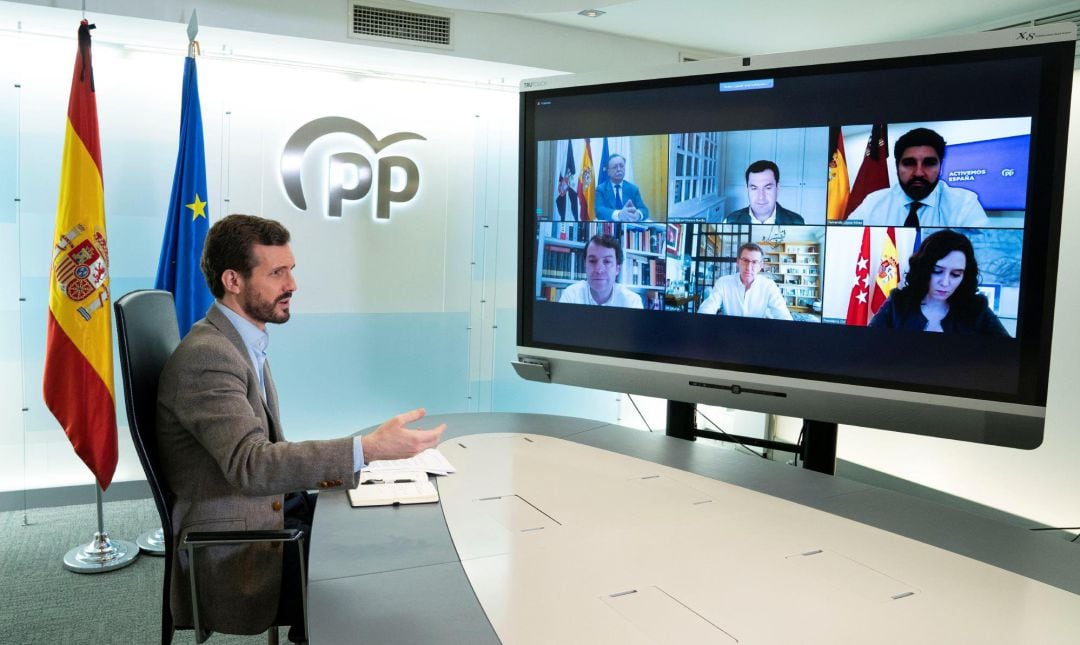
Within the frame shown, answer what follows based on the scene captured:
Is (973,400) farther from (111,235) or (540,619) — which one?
(111,235)

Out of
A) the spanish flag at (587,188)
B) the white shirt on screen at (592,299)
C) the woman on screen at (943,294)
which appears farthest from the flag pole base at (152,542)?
the woman on screen at (943,294)

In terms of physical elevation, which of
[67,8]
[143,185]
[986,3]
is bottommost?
[143,185]

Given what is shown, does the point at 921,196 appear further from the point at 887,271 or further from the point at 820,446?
the point at 820,446

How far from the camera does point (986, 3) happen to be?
13.4 ft

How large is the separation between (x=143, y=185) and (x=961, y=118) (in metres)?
4.02

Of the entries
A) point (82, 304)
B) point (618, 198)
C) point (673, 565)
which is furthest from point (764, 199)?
point (82, 304)

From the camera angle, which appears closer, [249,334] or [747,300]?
[249,334]

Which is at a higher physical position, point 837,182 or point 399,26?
point 399,26

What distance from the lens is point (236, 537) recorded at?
187 centimetres

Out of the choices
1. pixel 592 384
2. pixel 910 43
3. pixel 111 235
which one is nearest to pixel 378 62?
pixel 111 235

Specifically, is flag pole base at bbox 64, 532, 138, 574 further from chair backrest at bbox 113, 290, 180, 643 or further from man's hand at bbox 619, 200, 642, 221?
man's hand at bbox 619, 200, 642, 221

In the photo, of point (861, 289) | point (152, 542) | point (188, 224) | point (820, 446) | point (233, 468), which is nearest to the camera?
point (233, 468)

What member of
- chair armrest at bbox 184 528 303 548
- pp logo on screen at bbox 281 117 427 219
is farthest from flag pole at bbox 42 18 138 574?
chair armrest at bbox 184 528 303 548

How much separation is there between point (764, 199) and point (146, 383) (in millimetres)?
2046
